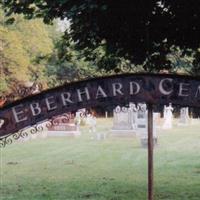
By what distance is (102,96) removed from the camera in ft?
21.0

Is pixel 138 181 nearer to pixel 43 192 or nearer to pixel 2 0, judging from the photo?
pixel 43 192

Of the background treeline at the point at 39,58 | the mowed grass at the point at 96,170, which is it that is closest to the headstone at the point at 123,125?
the mowed grass at the point at 96,170

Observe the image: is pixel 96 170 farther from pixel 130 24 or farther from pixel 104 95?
pixel 104 95

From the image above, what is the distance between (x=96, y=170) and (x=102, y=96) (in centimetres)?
1023

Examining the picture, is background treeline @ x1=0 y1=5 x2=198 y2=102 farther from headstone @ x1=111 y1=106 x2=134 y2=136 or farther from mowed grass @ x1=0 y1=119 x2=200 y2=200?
headstone @ x1=111 y1=106 x2=134 y2=136

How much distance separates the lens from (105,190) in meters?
12.7

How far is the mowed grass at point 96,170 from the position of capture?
12.4 m

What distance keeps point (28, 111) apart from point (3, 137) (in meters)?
0.46

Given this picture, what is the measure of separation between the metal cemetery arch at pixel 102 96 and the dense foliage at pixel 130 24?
13.7 feet

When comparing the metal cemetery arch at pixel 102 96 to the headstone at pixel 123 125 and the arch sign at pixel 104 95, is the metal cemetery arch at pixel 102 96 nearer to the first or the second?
the arch sign at pixel 104 95

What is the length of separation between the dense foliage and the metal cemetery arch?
419 cm

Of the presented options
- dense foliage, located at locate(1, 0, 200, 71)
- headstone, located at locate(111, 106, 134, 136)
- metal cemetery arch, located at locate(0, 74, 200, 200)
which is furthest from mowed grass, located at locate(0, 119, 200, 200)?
metal cemetery arch, located at locate(0, 74, 200, 200)

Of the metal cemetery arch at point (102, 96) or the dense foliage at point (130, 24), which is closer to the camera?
the metal cemetery arch at point (102, 96)

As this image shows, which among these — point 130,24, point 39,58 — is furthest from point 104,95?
point 39,58
